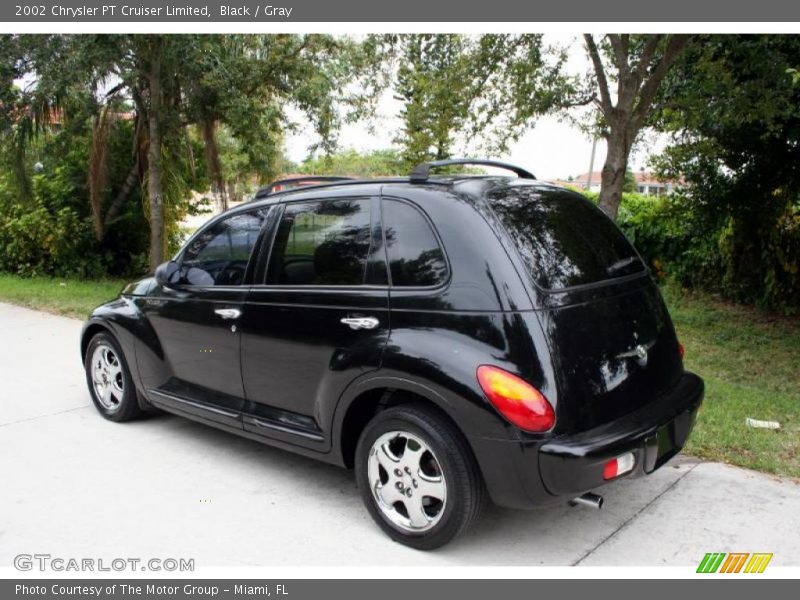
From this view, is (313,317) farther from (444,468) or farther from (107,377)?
(107,377)

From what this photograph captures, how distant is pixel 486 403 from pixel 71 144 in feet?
37.4

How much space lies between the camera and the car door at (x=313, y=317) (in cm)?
350

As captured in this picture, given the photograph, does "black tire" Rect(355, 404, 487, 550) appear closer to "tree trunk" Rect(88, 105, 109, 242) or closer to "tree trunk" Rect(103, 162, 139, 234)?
"tree trunk" Rect(88, 105, 109, 242)

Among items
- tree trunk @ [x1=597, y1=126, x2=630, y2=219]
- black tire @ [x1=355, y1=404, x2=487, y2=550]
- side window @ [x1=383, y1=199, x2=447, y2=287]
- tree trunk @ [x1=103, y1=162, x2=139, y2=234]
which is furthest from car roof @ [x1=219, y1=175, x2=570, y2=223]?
tree trunk @ [x1=103, y1=162, x2=139, y2=234]

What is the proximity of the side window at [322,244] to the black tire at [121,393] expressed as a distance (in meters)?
1.80

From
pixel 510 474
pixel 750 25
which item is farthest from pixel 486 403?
pixel 750 25

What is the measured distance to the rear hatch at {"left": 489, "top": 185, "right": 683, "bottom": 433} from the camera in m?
3.06

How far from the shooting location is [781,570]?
10.3 feet

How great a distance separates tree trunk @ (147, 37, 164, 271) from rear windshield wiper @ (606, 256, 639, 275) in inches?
334

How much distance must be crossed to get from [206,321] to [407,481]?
1795mm

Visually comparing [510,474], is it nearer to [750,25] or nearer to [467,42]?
[750,25]

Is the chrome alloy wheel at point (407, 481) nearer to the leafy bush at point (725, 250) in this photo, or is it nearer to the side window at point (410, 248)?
the side window at point (410, 248)

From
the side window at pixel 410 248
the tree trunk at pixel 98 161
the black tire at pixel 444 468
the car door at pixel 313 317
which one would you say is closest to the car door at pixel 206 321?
the car door at pixel 313 317

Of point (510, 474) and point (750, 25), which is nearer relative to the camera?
point (510, 474)
